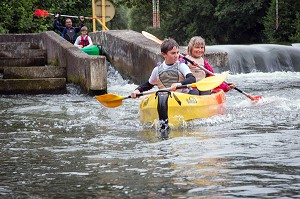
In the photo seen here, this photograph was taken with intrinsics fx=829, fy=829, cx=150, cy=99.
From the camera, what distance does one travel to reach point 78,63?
17.5 m

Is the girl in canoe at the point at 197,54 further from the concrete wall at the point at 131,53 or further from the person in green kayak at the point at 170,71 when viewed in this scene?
the concrete wall at the point at 131,53

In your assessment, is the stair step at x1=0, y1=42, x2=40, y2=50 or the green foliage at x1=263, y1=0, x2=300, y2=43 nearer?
the stair step at x1=0, y1=42, x2=40, y2=50

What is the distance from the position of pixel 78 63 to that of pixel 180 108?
21.8 feet

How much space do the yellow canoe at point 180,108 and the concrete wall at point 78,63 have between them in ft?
15.6

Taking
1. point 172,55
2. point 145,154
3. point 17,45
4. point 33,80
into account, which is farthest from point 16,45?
point 145,154

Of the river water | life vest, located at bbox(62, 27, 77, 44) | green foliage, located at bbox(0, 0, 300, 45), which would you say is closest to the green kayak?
life vest, located at bbox(62, 27, 77, 44)

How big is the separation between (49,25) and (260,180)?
24.2 metres

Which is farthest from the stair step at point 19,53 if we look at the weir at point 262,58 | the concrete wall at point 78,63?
the weir at point 262,58

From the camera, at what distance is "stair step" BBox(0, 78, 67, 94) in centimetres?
1798

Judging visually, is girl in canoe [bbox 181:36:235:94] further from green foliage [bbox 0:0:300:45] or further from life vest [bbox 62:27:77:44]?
green foliage [bbox 0:0:300:45]

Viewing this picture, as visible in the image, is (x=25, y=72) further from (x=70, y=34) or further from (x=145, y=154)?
(x=145, y=154)

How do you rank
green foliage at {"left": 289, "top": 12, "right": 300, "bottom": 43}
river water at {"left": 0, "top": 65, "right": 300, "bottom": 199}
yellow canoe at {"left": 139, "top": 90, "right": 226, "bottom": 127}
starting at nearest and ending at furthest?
river water at {"left": 0, "top": 65, "right": 300, "bottom": 199}
yellow canoe at {"left": 139, "top": 90, "right": 226, "bottom": 127}
green foliage at {"left": 289, "top": 12, "right": 300, "bottom": 43}

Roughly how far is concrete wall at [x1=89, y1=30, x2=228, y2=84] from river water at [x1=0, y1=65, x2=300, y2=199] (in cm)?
189

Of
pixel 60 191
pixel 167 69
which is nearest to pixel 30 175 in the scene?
pixel 60 191
